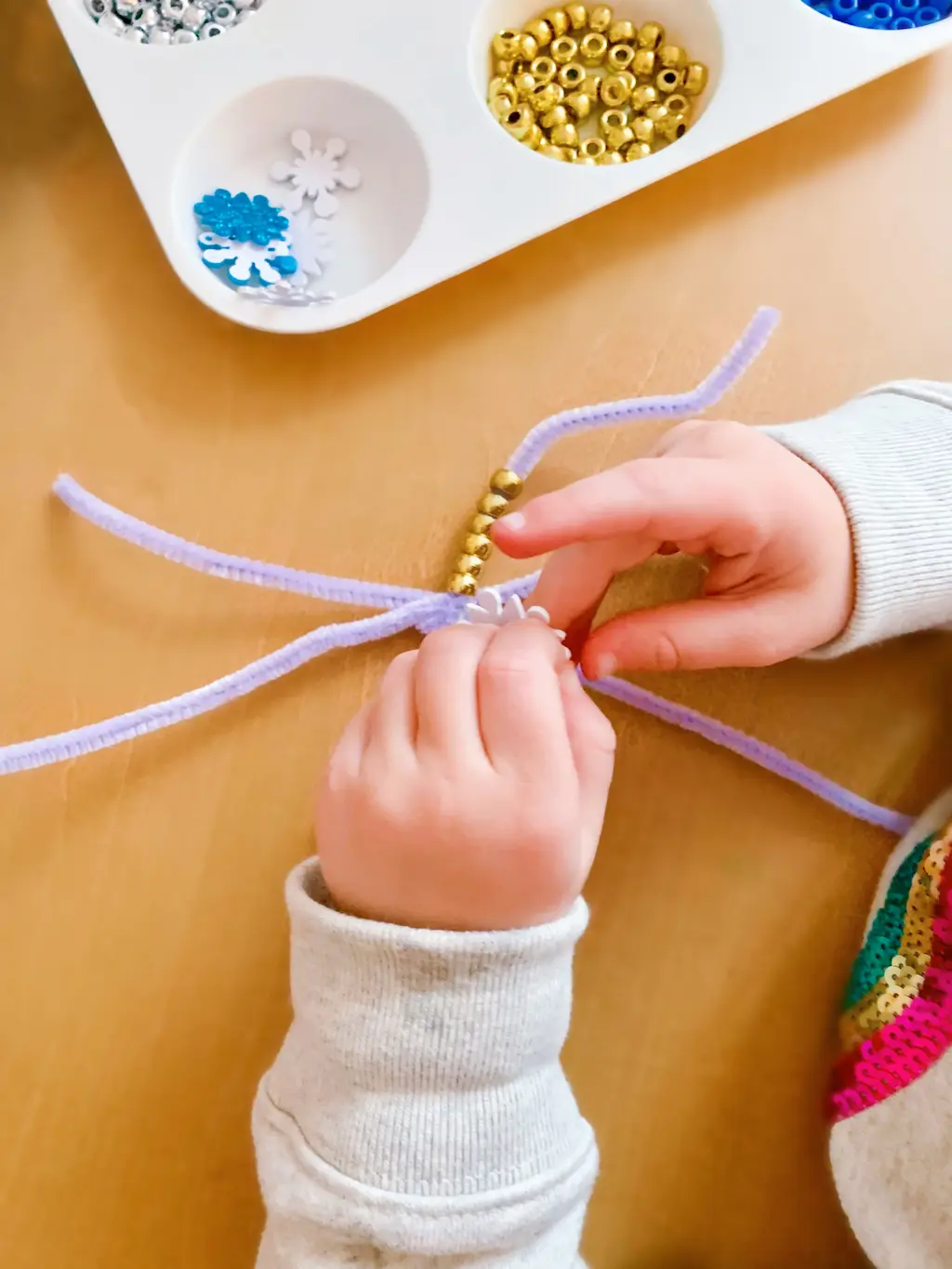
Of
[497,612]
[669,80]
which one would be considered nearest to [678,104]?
[669,80]

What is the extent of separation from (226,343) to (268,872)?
1.00 ft

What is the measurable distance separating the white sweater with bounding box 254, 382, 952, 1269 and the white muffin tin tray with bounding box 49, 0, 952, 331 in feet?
1.16

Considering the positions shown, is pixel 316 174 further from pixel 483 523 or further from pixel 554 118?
pixel 483 523

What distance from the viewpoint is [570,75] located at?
0.65 metres

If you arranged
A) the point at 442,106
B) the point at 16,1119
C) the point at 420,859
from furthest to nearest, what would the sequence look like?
1. the point at 442,106
2. the point at 16,1119
3. the point at 420,859

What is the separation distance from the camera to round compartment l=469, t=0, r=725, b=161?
61 centimetres

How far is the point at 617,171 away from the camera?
1.90 feet

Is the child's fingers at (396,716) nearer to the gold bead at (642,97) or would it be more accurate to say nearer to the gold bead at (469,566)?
the gold bead at (469,566)

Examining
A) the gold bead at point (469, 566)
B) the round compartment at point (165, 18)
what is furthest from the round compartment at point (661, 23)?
the gold bead at point (469, 566)

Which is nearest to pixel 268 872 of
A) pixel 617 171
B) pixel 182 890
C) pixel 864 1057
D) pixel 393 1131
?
pixel 182 890

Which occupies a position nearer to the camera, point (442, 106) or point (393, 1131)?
point (393, 1131)

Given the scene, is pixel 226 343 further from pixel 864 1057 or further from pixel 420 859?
pixel 864 1057

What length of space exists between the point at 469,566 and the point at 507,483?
0.05 m

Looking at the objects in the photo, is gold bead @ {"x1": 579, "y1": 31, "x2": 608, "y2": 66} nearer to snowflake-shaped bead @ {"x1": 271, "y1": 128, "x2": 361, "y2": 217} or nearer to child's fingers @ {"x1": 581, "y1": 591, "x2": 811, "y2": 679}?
snowflake-shaped bead @ {"x1": 271, "y1": 128, "x2": 361, "y2": 217}
